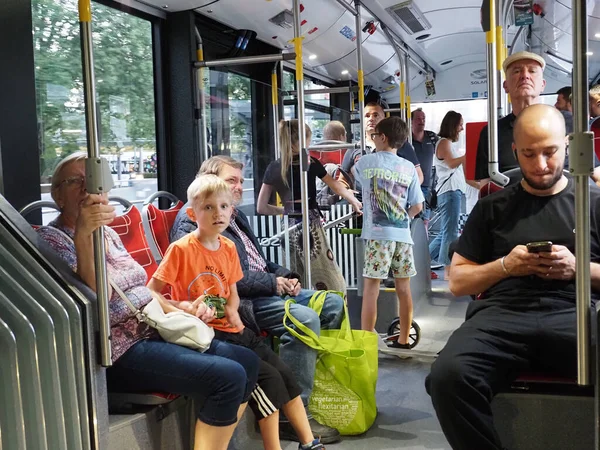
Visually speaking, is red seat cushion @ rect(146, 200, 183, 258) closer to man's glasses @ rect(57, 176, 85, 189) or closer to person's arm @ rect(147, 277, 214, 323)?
person's arm @ rect(147, 277, 214, 323)

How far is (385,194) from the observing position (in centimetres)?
437

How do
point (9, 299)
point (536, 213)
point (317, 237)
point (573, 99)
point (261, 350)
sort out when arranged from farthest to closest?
1. point (317, 237)
2. point (261, 350)
3. point (536, 213)
4. point (9, 299)
5. point (573, 99)

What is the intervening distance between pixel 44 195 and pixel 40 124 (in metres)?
0.36

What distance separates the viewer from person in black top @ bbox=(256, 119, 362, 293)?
4082 mm

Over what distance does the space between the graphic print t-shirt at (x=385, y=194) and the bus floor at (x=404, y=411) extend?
0.82 m

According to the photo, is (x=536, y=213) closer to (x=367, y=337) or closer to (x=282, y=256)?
(x=367, y=337)

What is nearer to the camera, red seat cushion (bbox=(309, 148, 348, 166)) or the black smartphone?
the black smartphone

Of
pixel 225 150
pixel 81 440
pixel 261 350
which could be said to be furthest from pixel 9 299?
pixel 225 150

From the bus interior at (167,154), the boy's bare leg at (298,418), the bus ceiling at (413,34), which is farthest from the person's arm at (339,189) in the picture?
the boy's bare leg at (298,418)

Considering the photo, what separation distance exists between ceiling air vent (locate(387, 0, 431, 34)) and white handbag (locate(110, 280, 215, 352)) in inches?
198

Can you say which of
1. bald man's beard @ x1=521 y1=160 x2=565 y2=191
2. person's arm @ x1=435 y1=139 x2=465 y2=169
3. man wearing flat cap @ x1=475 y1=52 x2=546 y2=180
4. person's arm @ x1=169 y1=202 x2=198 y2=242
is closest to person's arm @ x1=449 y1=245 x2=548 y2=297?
bald man's beard @ x1=521 y1=160 x2=565 y2=191

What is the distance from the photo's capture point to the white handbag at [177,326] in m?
2.41

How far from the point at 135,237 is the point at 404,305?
203cm

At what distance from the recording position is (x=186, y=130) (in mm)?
4617
